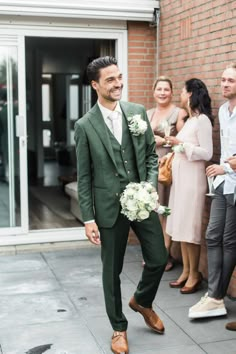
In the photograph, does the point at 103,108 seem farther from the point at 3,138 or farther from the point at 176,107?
the point at 3,138

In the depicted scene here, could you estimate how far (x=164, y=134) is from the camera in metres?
5.56

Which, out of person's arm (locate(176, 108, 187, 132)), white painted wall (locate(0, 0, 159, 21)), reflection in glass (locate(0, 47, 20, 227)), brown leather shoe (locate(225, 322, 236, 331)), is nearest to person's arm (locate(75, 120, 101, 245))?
brown leather shoe (locate(225, 322, 236, 331))

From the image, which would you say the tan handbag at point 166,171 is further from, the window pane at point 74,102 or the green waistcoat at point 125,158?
the window pane at point 74,102

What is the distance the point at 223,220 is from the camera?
4.49m

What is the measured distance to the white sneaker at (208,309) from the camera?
14.6 feet

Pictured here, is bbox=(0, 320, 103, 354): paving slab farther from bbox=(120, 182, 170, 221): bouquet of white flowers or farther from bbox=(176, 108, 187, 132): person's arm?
Result: bbox=(176, 108, 187, 132): person's arm

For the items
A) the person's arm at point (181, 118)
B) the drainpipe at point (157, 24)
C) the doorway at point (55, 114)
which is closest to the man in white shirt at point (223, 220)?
the person's arm at point (181, 118)

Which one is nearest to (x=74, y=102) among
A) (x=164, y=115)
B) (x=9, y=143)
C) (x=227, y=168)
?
(x=9, y=143)

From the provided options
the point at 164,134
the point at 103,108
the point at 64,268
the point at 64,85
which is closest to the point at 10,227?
the point at 64,268

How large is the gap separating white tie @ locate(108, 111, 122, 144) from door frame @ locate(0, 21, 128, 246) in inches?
114

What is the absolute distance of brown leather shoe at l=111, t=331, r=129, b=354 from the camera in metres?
3.84

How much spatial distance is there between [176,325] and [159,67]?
336cm

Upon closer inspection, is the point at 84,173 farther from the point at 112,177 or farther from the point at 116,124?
the point at 116,124

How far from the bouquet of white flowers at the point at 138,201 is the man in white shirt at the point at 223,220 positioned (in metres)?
0.73
